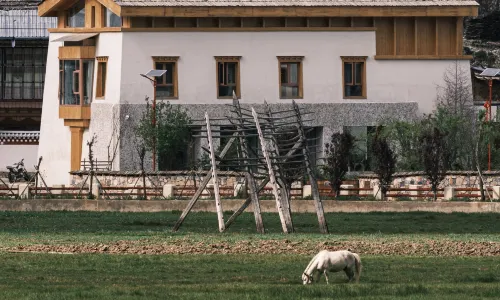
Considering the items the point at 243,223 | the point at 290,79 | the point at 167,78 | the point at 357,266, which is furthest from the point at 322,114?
the point at 357,266

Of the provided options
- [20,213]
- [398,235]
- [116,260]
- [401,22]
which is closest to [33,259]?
[116,260]

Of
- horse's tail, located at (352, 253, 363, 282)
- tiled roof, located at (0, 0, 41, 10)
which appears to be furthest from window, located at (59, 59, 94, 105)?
horse's tail, located at (352, 253, 363, 282)

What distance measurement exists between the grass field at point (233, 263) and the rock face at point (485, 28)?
1986 inches

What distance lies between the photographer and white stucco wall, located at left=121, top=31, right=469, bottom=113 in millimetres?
77000

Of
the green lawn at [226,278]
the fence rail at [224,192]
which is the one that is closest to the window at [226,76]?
the fence rail at [224,192]

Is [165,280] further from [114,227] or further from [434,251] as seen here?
[114,227]

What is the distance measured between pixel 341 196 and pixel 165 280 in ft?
116

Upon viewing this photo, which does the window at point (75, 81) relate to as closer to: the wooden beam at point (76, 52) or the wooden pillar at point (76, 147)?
the wooden beam at point (76, 52)

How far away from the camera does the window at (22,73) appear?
103m

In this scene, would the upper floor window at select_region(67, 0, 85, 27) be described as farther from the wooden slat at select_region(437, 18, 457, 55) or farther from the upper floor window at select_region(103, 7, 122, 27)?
the wooden slat at select_region(437, 18, 457, 55)

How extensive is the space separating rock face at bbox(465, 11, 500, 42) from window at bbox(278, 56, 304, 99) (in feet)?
84.6

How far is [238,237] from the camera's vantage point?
43688 millimetres

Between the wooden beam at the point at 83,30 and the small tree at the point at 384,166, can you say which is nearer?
the small tree at the point at 384,166

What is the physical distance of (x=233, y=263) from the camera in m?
35.1
